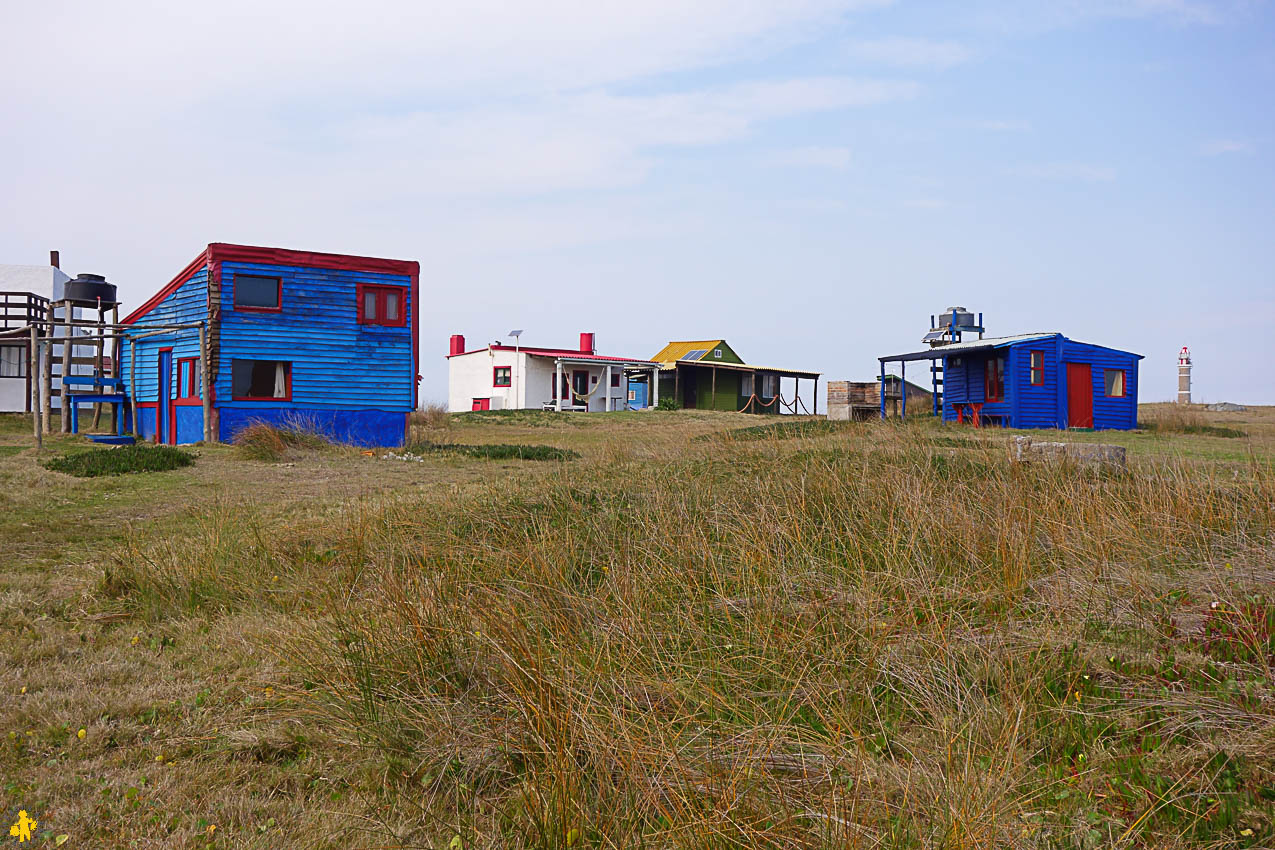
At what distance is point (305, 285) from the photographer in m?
19.3

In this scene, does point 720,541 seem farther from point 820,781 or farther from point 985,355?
point 985,355

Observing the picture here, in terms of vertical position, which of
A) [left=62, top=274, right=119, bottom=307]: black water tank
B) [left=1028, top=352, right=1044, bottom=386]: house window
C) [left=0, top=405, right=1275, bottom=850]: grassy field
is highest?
[left=62, top=274, right=119, bottom=307]: black water tank

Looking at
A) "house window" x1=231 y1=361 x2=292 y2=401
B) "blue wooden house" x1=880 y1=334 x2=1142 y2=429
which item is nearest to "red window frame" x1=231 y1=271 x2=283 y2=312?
"house window" x1=231 y1=361 x2=292 y2=401

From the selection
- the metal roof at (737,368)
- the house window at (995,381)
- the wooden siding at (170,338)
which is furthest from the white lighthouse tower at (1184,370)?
the wooden siding at (170,338)

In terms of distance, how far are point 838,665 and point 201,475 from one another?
1134 cm

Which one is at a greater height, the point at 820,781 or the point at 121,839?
the point at 820,781

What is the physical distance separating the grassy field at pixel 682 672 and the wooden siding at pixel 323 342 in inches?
497

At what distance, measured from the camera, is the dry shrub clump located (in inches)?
110

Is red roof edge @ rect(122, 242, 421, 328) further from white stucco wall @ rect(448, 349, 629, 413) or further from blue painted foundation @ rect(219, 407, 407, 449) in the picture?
white stucco wall @ rect(448, 349, 629, 413)

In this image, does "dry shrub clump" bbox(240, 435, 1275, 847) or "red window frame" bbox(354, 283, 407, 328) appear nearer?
"dry shrub clump" bbox(240, 435, 1275, 847)

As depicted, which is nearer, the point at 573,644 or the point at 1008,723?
the point at 1008,723

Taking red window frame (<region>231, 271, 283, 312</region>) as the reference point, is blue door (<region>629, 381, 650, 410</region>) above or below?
below

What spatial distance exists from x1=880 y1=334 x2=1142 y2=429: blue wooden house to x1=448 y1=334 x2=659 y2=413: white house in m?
15.2

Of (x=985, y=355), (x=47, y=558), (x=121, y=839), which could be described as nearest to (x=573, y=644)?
(x=121, y=839)
